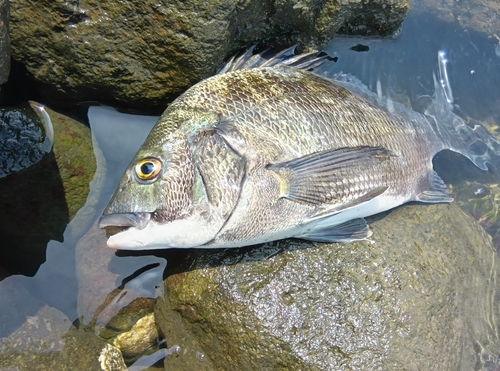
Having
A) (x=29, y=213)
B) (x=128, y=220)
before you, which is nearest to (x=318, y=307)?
(x=128, y=220)

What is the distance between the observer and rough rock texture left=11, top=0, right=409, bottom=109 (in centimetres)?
296

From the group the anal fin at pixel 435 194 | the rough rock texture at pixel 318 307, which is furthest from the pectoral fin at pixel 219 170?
the anal fin at pixel 435 194

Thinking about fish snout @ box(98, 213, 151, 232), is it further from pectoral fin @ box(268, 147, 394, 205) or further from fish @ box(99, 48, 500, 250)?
pectoral fin @ box(268, 147, 394, 205)

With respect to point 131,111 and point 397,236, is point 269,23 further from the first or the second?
point 397,236

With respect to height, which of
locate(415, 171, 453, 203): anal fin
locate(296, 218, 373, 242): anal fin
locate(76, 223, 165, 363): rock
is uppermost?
locate(296, 218, 373, 242): anal fin

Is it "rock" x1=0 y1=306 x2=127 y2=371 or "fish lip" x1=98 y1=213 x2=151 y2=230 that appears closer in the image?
"fish lip" x1=98 y1=213 x2=151 y2=230

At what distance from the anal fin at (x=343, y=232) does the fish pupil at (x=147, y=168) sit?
3.94 ft

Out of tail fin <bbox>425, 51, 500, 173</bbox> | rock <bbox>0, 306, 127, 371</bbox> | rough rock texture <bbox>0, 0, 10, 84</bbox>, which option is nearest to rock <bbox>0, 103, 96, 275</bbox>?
rock <bbox>0, 306, 127, 371</bbox>

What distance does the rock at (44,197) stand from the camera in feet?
10.7

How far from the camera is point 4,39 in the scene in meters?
2.50

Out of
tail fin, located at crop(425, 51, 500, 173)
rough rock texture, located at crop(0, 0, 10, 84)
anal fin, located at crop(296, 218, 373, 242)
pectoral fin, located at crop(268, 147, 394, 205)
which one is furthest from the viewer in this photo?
tail fin, located at crop(425, 51, 500, 173)

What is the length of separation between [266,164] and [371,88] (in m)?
1.86

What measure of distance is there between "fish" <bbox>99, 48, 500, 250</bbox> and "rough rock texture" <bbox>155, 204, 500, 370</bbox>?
0.22 m

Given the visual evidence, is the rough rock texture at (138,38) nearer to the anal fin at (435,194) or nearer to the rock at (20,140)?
the rock at (20,140)
